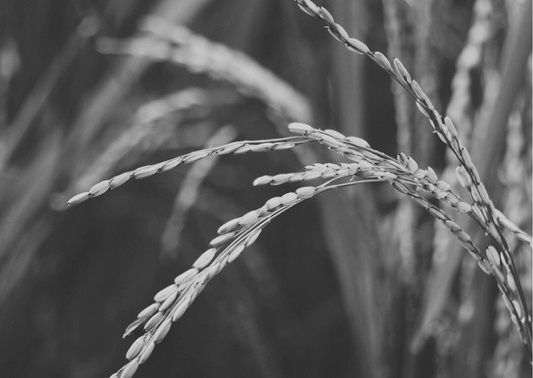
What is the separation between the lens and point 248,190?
4.50 ft

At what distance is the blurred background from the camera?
0.74 meters

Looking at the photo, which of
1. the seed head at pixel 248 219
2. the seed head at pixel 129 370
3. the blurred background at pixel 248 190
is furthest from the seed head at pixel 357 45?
the blurred background at pixel 248 190

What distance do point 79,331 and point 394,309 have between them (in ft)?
2.34

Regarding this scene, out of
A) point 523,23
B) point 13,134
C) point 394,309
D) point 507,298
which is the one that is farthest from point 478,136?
point 13,134

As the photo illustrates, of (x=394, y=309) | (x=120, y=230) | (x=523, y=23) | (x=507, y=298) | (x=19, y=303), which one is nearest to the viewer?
(x=507, y=298)

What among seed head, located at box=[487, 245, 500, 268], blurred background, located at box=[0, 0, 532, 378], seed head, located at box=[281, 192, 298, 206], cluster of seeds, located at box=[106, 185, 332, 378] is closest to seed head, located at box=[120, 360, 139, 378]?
cluster of seeds, located at box=[106, 185, 332, 378]

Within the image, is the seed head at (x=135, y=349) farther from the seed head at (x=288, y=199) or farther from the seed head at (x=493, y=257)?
the seed head at (x=493, y=257)

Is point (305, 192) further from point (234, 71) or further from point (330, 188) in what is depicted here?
point (234, 71)

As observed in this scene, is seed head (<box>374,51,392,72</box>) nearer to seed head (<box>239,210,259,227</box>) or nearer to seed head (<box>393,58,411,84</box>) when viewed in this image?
seed head (<box>393,58,411,84</box>)

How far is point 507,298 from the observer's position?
0.36 meters

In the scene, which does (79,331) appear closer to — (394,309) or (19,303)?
(19,303)

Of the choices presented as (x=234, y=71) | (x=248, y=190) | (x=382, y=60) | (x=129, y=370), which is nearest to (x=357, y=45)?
(x=382, y=60)

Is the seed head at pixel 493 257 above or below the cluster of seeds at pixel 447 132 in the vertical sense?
below

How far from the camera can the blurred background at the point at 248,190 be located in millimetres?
741
